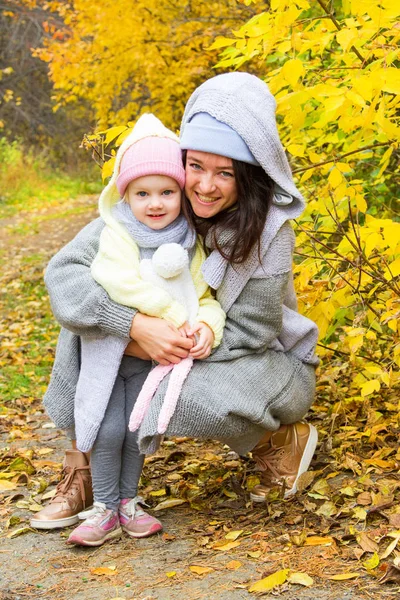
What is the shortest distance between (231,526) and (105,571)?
0.49 m

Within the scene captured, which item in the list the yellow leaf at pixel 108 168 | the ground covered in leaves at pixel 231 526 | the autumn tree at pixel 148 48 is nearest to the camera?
the ground covered in leaves at pixel 231 526

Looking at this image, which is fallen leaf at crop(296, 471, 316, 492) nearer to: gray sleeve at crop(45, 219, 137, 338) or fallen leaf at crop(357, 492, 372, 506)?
fallen leaf at crop(357, 492, 372, 506)

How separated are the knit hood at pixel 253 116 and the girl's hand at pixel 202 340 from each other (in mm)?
458

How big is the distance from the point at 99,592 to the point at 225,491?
0.84 m

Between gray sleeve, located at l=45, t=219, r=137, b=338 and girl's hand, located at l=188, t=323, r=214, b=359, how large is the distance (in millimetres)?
219

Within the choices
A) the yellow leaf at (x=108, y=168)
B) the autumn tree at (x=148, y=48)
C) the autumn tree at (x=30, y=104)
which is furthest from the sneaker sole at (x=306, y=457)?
the autumn tree at (x=30, y=104)

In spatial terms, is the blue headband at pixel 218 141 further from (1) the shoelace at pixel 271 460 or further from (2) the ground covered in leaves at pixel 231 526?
(2) the ground covered in leaves at pixel 231 526

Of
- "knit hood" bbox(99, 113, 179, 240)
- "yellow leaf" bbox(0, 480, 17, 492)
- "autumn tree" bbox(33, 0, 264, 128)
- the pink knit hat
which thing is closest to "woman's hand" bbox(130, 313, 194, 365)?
"knit hood" bbox(99, 113, 179, 240)

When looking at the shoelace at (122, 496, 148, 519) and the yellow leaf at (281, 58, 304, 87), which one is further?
the shoelace at (122, 496, 148, 519)

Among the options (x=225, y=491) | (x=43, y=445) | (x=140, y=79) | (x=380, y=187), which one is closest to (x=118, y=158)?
(x=225, y=491)

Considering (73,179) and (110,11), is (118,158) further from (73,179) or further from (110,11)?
(73,179)

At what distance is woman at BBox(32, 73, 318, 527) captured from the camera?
2693 mm

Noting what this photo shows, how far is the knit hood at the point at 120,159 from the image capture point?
2816 millimetres

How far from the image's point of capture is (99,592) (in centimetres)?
244
